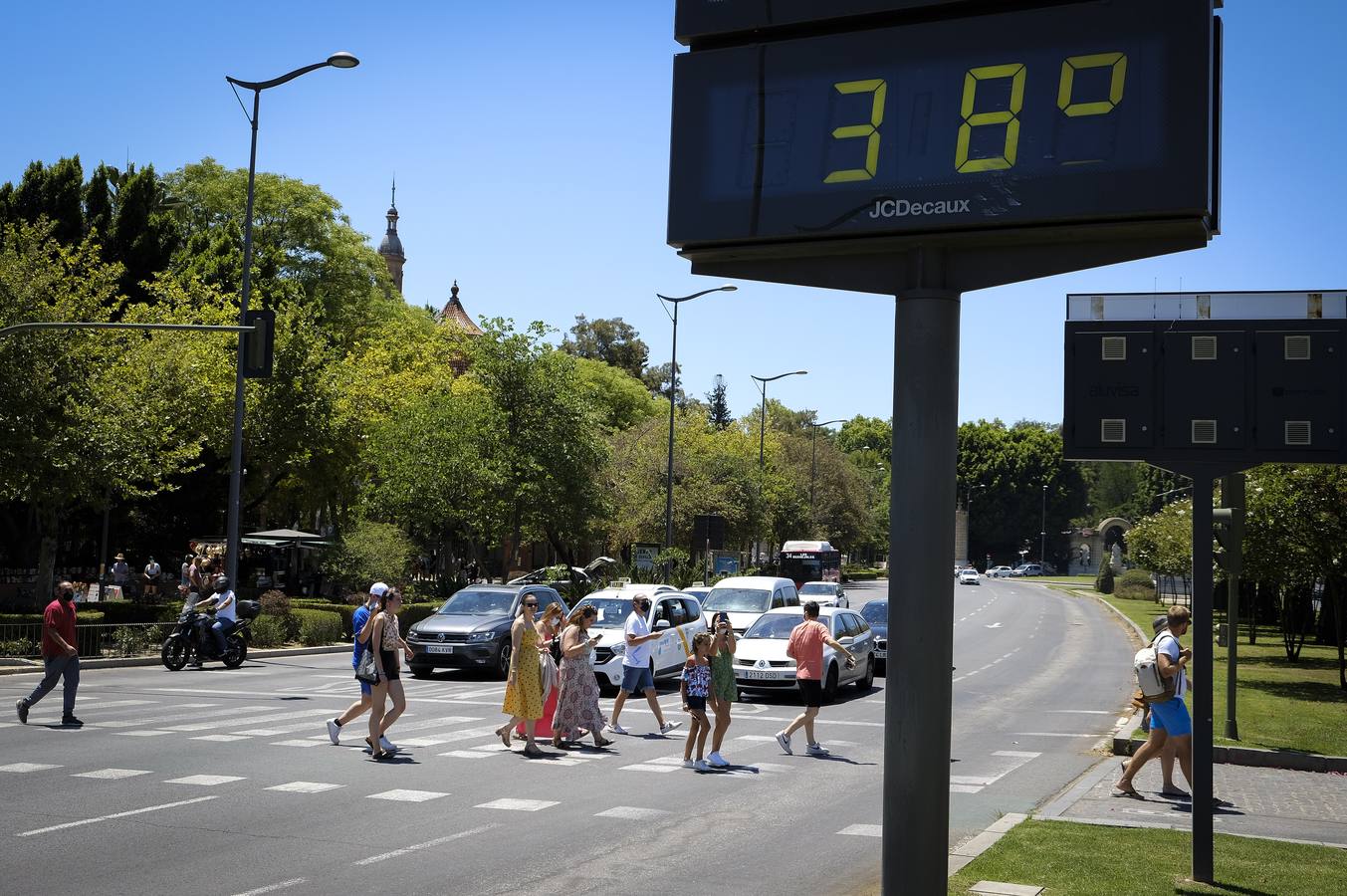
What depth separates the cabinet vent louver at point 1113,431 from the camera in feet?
31.2

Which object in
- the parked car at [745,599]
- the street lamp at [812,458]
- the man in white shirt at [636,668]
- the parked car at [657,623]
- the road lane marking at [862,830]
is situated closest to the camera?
the road lane marking at [862,830]

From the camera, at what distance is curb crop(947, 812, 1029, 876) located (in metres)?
9.38

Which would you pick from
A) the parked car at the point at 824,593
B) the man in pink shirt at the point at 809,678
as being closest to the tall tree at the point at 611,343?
the parked car at the point at 824,593

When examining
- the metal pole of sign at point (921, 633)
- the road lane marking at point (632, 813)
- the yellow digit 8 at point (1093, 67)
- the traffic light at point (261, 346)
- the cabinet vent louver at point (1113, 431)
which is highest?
the traffic light at point (261, 346)

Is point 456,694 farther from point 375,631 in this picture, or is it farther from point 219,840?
point 219,840

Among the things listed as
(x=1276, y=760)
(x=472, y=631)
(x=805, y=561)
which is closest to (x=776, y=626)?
(x=472, y=631)

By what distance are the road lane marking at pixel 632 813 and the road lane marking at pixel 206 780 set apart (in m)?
3.58

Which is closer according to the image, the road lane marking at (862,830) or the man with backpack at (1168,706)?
the road lane marking at (862,830)

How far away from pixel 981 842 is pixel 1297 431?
3812mm

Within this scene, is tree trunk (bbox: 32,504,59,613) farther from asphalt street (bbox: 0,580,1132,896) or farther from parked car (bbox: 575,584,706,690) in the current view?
parked car (bbox: 575,584,706,690)

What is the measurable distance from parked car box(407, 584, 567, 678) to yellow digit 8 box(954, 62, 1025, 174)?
18388 millimetres

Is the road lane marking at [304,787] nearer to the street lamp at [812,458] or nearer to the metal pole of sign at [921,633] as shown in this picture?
the metal pole of sign at [921,633]

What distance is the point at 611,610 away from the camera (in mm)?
23797

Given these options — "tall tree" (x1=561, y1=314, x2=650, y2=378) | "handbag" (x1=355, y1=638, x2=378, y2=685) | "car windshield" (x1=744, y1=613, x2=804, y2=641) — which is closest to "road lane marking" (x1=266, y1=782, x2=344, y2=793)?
"handbag" (x1=355, y1=638, x2=378, y2=685)
